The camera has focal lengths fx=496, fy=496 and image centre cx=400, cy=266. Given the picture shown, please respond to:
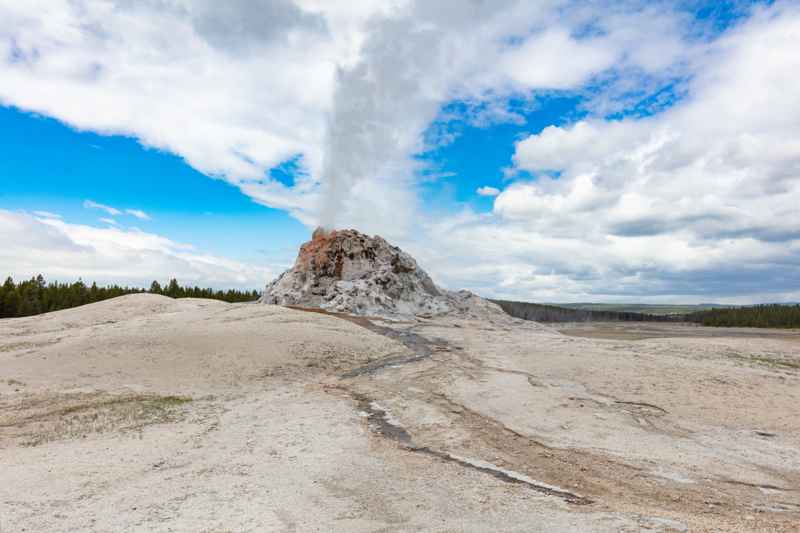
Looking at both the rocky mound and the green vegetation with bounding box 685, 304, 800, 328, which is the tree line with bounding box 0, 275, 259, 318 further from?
the green vegetation with bounding box 685, 304, 800, 328

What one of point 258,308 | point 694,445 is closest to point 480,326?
point 258,308

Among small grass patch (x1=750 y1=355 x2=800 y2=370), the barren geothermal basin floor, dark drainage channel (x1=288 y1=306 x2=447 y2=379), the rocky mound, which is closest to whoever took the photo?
the barren geothermal basin floor

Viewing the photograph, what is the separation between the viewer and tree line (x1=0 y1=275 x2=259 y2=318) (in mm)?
49844

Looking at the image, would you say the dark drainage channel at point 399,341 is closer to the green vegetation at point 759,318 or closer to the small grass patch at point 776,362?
the small grass patch at point 776,362

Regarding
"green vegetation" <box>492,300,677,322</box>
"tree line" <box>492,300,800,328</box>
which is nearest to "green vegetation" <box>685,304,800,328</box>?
"tree line" <box>492,300,800,328</box>

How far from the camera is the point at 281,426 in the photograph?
420 inches

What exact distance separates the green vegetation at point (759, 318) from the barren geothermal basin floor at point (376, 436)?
2840 inches

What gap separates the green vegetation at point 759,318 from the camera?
7881 centimetres

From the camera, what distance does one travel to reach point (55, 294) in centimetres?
5931

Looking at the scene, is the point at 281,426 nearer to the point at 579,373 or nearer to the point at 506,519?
the point at 506,519

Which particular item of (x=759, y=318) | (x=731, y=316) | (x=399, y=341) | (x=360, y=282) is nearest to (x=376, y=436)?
(x=399, y=341)

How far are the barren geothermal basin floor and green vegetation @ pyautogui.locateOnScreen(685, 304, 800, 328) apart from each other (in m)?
72.1

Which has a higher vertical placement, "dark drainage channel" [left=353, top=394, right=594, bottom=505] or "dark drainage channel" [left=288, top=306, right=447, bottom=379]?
"dark drainage channel" [left=288, top=306, right=447, bottom=379]

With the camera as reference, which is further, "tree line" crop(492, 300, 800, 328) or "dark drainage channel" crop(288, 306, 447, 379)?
"tree line" crop(492, 300, 800, 328)
